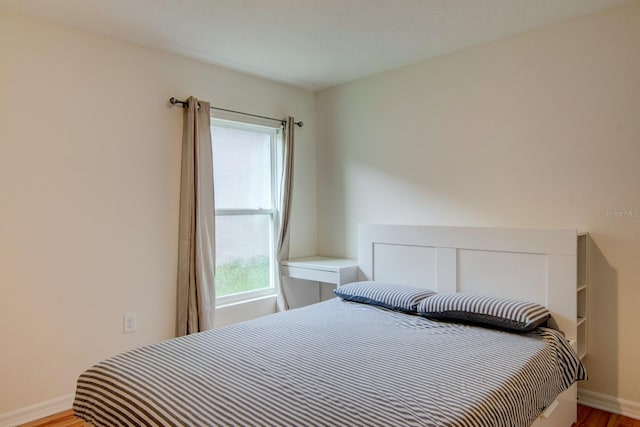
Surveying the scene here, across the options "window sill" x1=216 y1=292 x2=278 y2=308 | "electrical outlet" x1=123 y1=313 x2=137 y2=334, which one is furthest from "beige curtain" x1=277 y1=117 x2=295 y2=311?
"electrical outlet" x1=123 y1=313 x2=137 y2=334

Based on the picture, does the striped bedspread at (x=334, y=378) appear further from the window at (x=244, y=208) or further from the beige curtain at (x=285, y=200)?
the beige curtain at (x=285, y=200)

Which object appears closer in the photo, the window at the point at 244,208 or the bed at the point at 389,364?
the bed at the point at 389,364

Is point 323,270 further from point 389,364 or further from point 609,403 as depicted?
point 609,403

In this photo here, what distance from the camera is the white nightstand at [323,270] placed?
129 inches

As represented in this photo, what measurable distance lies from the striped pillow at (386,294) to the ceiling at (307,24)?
166cm

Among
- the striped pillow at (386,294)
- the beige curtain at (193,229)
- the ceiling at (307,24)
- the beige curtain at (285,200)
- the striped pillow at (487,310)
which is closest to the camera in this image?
the striped pillow at (487,310)

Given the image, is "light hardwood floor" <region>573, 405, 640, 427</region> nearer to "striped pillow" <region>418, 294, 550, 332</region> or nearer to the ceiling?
"striped pillow" <region>418, 294, 550, 332</region>

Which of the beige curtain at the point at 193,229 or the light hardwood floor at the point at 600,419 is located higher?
the beige curtain at the point at 193,229

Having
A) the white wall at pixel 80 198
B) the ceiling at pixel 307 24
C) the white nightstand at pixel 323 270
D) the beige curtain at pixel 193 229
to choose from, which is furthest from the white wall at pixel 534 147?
the white wall at pixel 80 198

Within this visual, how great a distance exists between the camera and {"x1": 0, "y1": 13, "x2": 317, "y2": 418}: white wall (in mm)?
2396

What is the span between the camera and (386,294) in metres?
2.78

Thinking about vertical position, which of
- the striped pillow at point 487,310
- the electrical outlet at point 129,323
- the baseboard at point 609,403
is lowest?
the baseboard at point 609,403

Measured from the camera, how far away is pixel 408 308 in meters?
2.63

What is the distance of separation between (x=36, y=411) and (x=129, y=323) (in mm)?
671
